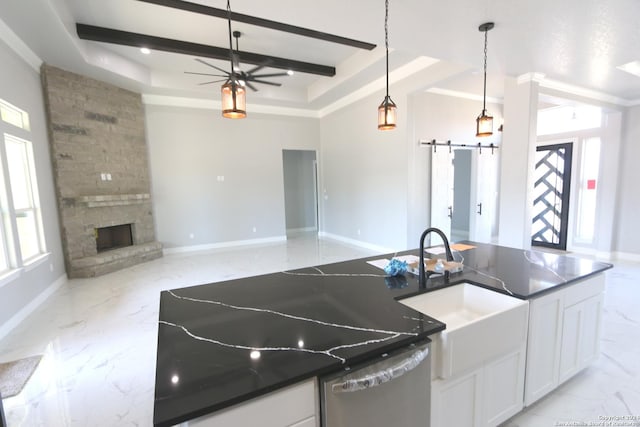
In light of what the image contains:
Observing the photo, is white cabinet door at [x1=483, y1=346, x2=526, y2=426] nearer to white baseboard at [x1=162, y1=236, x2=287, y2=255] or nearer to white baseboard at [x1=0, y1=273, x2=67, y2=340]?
white baseboard at [x1=0, y1=273, x2=67, y2=340]

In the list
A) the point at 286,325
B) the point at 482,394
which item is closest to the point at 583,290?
the point at 482,394

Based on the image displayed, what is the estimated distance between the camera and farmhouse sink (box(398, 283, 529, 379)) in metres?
1.28

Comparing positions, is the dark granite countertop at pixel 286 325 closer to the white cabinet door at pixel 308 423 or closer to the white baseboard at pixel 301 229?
the white cabinet door at pixel 308 423

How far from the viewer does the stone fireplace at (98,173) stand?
15.2 feet

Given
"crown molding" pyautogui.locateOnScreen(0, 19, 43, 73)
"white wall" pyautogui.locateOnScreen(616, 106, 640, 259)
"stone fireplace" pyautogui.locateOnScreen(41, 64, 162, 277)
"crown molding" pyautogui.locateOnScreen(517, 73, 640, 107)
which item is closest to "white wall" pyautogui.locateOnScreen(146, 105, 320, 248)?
"stone fireplace" pyautogui.locateOnScreen(41, 64, 162, 277)

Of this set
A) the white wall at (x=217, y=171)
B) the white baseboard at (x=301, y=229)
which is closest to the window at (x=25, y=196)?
the white wall at (x=217, y=171)

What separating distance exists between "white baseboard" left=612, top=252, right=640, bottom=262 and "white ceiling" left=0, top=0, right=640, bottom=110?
2663mm

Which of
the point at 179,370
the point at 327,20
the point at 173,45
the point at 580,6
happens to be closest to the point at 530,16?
the point at 580,6

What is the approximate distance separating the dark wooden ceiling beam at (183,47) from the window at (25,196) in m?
1.77

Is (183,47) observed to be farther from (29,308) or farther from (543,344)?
(543,344)

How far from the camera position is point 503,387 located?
1.59 meters

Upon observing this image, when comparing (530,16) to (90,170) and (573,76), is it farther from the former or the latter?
(90,170)

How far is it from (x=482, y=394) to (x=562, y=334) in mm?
801

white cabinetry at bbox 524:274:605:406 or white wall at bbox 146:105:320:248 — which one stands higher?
white wall at bbox 146:105:320:248
